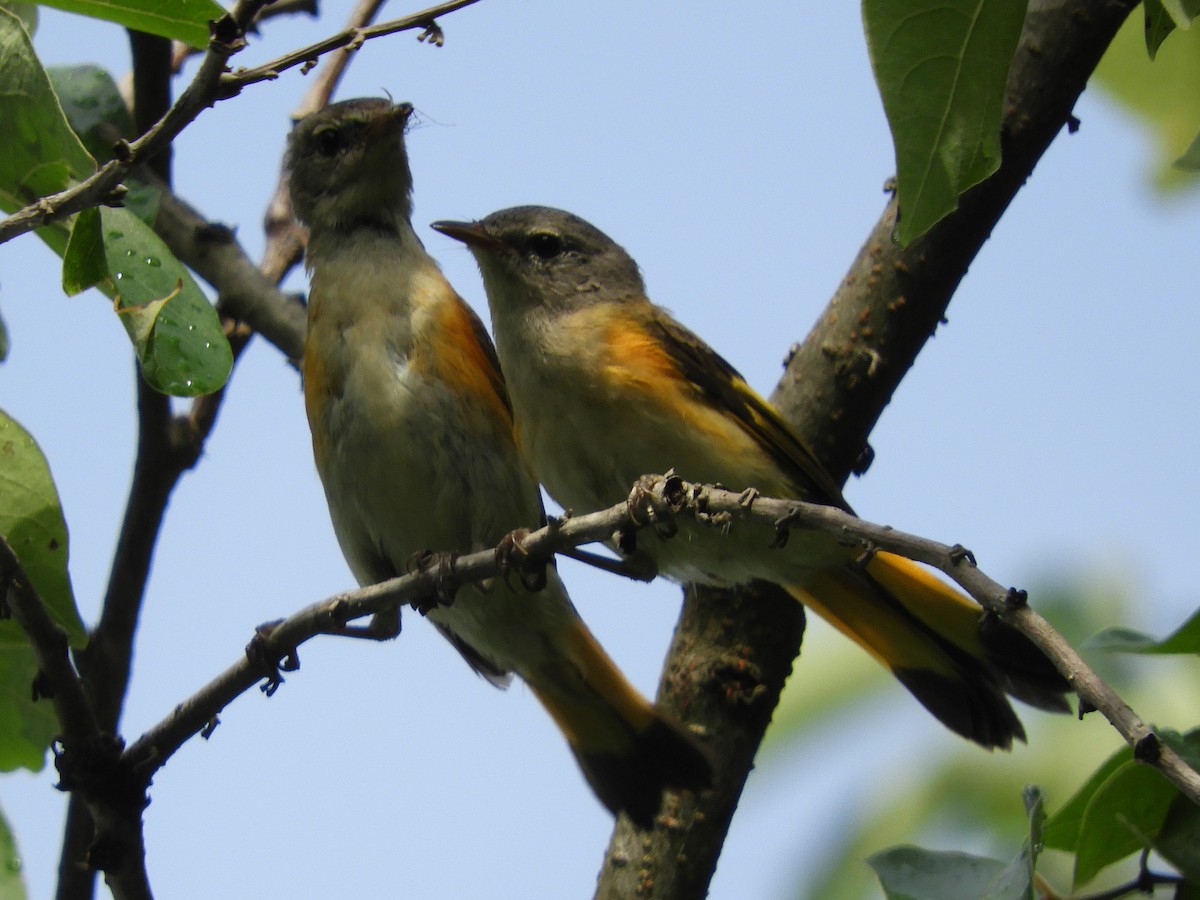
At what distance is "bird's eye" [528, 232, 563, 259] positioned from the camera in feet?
14.1

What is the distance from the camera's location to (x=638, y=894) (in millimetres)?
3568

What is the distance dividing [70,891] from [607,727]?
157 centimetres

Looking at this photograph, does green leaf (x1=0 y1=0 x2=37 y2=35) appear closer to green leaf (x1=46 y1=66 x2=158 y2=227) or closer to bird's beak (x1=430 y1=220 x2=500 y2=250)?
green leaf (x1=46 y1=66 x2=158 y2=227)

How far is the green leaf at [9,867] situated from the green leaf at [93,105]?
2108mm

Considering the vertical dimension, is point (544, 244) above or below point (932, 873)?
above

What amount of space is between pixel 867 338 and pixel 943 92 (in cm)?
224

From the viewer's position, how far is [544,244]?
4.32 meters

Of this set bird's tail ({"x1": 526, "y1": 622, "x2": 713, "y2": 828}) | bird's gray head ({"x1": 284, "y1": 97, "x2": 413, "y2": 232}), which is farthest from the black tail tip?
bird's gray head ({"x1": 284, "y1": 97, "x2": 413, "y2": 232})

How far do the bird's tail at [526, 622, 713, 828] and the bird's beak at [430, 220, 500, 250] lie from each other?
1.22 m

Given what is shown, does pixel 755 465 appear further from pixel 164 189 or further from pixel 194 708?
pixel 164 189

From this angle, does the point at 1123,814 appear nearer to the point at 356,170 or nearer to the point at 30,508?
the point at 30,508

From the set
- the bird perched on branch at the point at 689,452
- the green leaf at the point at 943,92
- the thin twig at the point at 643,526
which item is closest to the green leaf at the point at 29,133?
the thin twig at the point at 643,526

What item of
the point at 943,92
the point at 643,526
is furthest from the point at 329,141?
the point at 943,92

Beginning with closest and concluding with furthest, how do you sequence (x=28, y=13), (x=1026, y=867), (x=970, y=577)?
1. (x=970, y=577)
2. (x=1026, y=867)
3. (x=28, y=13)
